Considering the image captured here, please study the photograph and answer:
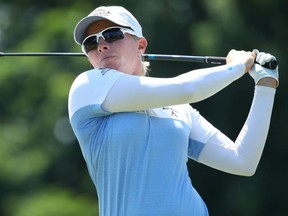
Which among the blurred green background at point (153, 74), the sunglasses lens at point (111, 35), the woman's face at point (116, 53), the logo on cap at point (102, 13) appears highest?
the blurred green background at point (153, 74)

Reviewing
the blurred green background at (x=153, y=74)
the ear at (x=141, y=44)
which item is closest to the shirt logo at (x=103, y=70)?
the ear at (x=141, y=44)

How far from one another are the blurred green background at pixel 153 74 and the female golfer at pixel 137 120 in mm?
5061

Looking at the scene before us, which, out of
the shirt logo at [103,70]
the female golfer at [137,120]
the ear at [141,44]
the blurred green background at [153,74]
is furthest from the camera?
the blurred green background at [153,74]

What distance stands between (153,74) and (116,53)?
199 inches

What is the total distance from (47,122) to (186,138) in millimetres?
5843

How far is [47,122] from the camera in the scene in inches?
405

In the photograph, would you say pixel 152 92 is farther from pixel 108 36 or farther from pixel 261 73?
pixel 261 73

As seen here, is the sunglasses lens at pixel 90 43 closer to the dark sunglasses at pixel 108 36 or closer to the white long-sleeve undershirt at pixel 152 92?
the dark sunglasses at pixel 108 36

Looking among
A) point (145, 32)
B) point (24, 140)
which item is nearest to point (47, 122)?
point (24, 140)

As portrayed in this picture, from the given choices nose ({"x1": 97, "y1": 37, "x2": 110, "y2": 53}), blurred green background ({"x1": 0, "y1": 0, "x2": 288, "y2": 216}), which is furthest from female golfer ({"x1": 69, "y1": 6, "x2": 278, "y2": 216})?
blurred green background ({"x1": 0, "y1": 0, "x2": 288, "y2": 216})

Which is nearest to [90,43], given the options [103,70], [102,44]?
[102,44]

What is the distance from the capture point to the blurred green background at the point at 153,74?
10062 mm

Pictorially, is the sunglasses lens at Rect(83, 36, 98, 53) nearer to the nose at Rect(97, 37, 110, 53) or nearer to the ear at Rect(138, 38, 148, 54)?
the nose at Rect(97, 37, 110, 53)

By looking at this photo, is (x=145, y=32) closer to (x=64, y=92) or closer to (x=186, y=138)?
(x=64, y=92)
